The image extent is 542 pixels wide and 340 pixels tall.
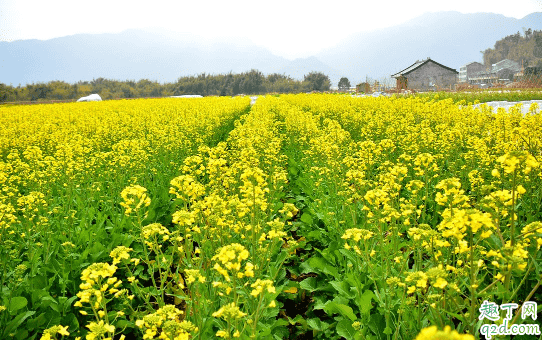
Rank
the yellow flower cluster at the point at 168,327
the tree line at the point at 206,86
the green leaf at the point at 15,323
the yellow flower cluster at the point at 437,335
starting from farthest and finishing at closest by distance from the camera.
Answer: the tree line at the point at 206,86 → the green leaf at the point at 15,323 → the yellow flower cluster at the point at 168,327 → the yellow flower cluster at the point at 437,335

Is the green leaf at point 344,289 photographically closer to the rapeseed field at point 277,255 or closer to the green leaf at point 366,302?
the rapeseed field at point 277,255

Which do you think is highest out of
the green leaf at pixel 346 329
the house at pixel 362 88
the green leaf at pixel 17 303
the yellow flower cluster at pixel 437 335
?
the house at pixel 362 88

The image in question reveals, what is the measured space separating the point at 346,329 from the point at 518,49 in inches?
5334

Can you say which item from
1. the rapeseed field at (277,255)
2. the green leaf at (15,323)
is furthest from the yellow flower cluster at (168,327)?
the green leaf at (15,323)

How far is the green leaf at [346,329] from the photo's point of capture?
3133 mm

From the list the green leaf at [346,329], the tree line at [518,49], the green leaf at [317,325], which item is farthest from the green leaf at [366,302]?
the tree line at [518,49]

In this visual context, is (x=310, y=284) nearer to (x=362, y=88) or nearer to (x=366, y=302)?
(x=366, y=302)

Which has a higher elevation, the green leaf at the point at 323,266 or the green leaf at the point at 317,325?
the green leaf at the point at 323,266

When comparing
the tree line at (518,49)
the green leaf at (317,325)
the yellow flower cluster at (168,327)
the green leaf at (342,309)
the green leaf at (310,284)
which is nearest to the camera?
the yellow flower cluster at (168,327)

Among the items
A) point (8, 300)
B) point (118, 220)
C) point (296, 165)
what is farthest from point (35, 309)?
point (296, 165)

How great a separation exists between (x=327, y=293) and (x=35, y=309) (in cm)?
306

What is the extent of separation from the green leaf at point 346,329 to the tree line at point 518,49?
371ft

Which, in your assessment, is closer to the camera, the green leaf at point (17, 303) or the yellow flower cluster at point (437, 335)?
the yellow flower cluster at point (437, 335)

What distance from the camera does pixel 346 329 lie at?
3.17 metres
